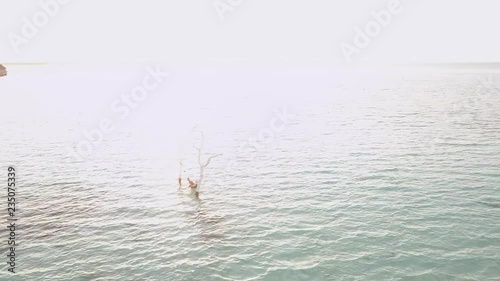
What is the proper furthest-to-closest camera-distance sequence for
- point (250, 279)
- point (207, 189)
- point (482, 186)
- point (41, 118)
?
point (41, 118), point (207, 189), point (482, 186), point (250, 279)

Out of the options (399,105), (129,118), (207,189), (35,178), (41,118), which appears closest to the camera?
(207,189)

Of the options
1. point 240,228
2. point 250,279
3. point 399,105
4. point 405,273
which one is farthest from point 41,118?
point 399,105

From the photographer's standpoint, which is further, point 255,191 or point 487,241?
point 255,191

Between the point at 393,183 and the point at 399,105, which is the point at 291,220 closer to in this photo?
the point at 393,183

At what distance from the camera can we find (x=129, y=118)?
3342 inches

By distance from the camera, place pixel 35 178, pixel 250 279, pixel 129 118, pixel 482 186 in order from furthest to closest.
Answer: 1. pixel 129 118
2. pixel 35 178
3. pixel 482 186
4. pixel 250 279

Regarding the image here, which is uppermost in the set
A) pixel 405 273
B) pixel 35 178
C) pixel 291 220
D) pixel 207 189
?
pixel 35 178

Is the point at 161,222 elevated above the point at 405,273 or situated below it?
above

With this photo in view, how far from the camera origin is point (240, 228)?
26.6 meters

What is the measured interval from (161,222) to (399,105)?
83616 mm

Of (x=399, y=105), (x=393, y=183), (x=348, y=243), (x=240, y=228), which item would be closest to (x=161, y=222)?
(x=240, y=228)

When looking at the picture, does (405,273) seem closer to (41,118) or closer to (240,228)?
(240,228)

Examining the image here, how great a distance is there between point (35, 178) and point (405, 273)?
3471 centimetres

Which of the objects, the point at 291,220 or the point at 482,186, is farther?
the point at 482,186
